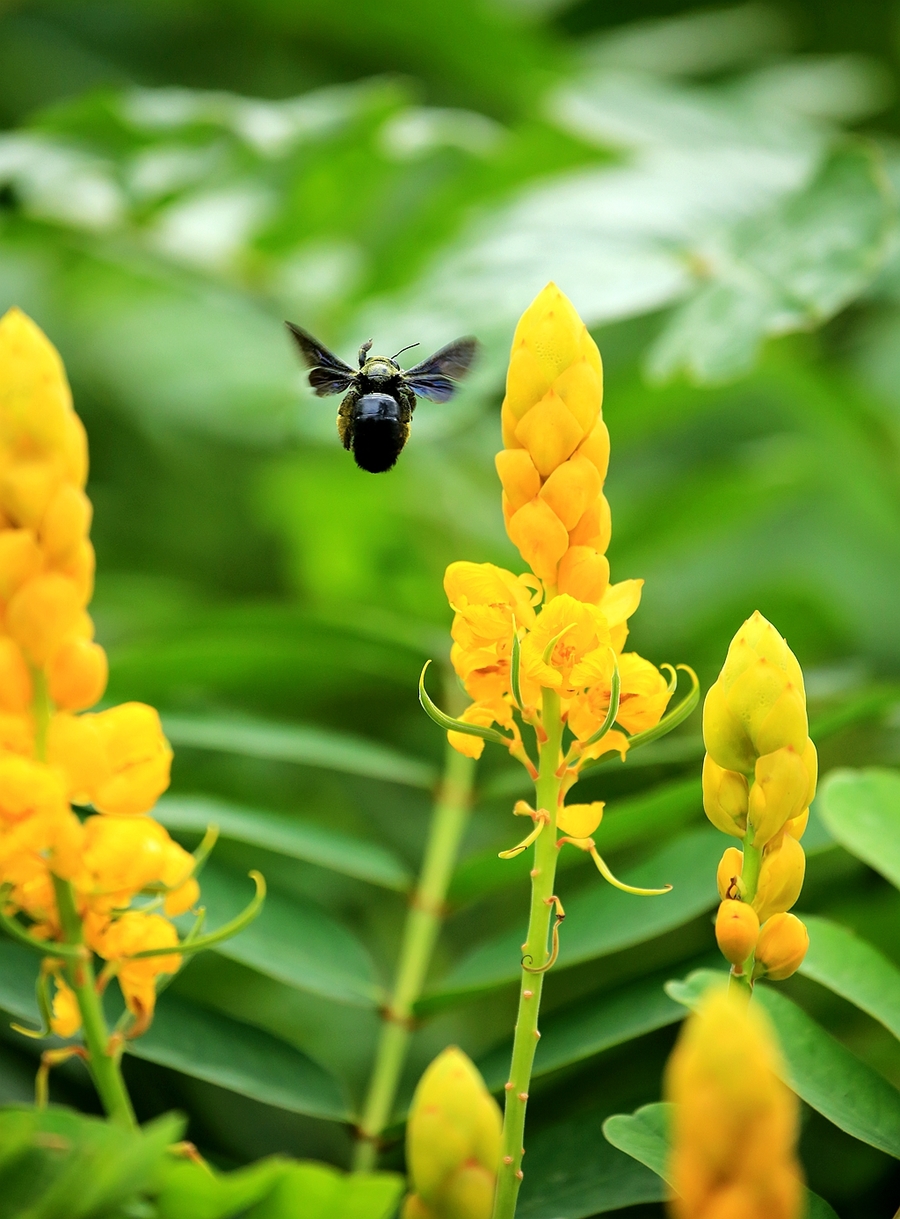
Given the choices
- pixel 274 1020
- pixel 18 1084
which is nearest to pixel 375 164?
pixel 274 1020

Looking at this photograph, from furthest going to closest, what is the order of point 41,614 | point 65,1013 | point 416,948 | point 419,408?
1. point 419,408
2. point 416,948
3. point 65,1013
4. point 41,614

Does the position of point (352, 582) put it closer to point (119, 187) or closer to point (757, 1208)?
point (119, 187)

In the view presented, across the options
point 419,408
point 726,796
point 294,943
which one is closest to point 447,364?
point 726,796

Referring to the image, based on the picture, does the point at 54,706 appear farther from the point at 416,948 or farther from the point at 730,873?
the point at 416,948

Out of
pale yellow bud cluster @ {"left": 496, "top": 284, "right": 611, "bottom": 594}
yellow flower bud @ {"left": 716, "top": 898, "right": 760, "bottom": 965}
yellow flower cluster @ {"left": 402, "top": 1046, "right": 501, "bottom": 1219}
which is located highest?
pale yellow bud cluster @ {"left": 496, "top": 284, "right": 611, "bottom": 594}

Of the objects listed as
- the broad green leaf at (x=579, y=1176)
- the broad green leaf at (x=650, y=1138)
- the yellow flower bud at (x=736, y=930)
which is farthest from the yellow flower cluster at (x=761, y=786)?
the broad green leaf at (x=579, y=1176)

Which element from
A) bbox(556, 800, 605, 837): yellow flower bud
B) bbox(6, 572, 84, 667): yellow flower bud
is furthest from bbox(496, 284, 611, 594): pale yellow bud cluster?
bbox(6, 572, 84, 667): yellow flower bud

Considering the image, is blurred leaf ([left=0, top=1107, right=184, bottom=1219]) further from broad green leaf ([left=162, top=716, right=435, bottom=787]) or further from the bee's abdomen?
broad green leaf ([left=162, top=716, right=435, bottom=787])
